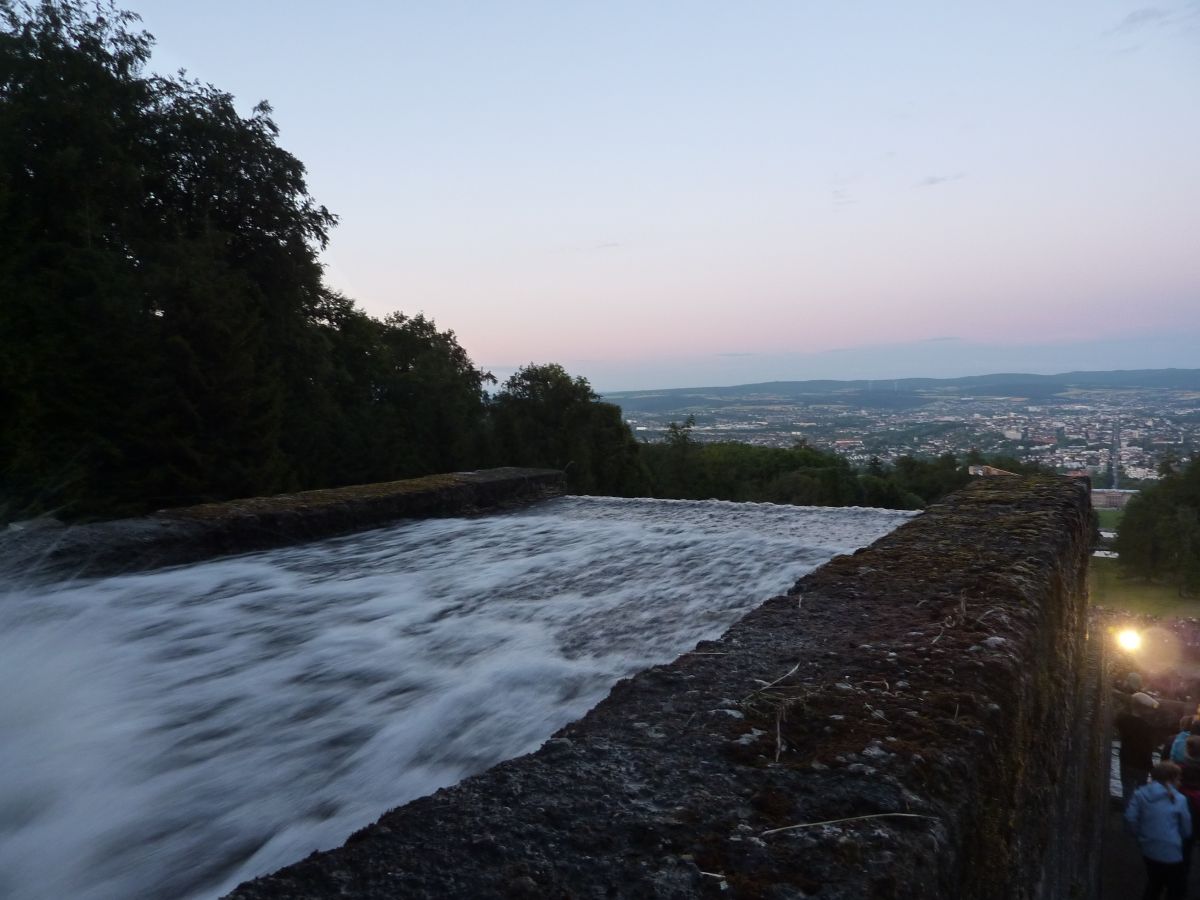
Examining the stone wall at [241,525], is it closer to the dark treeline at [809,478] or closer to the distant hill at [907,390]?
the dark treeline at [809,478]

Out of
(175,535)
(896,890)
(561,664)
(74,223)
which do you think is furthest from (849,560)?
(74,223)

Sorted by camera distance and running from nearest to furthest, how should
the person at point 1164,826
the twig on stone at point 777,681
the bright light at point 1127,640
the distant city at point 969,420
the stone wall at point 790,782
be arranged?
the stone wall at point 790,782, the twig on stone at point 777,681, the person at point 1164,826, the bright light at point 1127,640, the distant city at point 969,420

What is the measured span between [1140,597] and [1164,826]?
194 feet

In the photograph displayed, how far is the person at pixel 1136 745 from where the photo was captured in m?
8.49

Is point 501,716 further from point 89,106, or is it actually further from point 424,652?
point 89,106

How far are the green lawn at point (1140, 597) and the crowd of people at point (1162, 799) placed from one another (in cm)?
4462

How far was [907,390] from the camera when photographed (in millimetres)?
97250

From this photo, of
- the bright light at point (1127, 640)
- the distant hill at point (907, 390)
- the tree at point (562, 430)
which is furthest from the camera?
the distant hill at point (907, 390)

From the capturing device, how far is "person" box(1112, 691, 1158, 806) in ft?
27.9

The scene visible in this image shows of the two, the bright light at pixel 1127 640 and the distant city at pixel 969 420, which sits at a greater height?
the distant city at pixel 969 420

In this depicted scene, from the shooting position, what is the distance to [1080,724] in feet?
16.3

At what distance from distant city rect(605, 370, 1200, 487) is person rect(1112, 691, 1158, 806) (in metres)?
23.1

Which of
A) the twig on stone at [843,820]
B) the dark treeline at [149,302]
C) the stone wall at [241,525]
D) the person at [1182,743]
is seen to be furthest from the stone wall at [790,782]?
the dark treeline at [149,302]

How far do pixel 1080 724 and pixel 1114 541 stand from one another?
6877 centimetres
